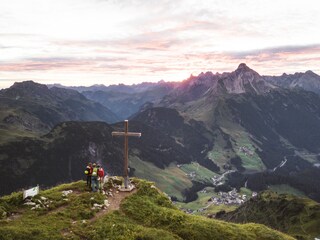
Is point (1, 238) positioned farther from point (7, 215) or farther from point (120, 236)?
point (120, 236)

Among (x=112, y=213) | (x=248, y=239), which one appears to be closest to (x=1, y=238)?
(x=112, y=213)

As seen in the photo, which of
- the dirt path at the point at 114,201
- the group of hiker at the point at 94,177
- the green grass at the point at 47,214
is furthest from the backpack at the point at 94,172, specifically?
the dirt path at the point at 114,201

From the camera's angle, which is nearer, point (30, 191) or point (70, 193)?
point (30, 191)

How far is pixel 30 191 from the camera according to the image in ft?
128

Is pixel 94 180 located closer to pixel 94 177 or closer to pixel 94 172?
pixel 94 177

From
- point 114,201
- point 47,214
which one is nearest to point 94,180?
point 114,201

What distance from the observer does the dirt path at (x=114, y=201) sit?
128ft

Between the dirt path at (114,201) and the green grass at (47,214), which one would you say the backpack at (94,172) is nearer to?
the green grass at (47,214)

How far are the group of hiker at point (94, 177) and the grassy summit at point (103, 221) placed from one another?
3.74 feet

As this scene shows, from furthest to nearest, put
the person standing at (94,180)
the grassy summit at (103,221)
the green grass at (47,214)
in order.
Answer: the person standing at (94,180), the grassy summit at (103,221), the green grass at (47,214)

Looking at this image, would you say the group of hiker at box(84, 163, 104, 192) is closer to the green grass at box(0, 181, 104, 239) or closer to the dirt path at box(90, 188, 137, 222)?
the green grass at box(0, 181, 104, 239)

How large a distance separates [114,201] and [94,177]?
3.97 m

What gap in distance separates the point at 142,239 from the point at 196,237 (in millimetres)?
6465

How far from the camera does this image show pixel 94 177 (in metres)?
44.7
